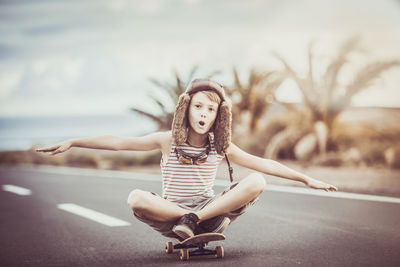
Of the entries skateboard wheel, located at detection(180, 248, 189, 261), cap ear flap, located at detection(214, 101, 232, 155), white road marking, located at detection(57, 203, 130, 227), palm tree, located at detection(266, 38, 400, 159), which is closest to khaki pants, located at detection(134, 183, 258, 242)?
skateboard wheel, located at detection(180, 248, 189, 261)

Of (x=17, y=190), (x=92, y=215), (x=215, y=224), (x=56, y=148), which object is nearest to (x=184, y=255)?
(x=215, y=224)

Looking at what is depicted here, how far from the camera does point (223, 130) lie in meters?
4.80

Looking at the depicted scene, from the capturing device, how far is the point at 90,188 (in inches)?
441

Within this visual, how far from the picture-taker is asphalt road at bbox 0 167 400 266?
4789 mm

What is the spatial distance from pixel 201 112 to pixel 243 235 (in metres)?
1.88

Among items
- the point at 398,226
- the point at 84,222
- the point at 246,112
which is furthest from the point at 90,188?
the point at 246,112

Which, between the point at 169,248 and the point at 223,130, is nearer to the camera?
the point at 223,130

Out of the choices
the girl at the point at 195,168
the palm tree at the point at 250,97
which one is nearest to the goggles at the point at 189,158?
the girl at the point at 195,168

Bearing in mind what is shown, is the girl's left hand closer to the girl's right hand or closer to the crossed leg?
the crossed leg

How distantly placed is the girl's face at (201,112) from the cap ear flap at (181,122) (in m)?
0.06

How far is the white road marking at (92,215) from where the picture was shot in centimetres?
695

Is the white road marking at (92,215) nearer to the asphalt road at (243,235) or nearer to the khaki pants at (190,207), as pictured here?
the asphalt road at (243,235)

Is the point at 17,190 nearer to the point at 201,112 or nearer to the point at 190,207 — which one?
the point at 190,207

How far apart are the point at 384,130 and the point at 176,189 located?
40.8 ft
